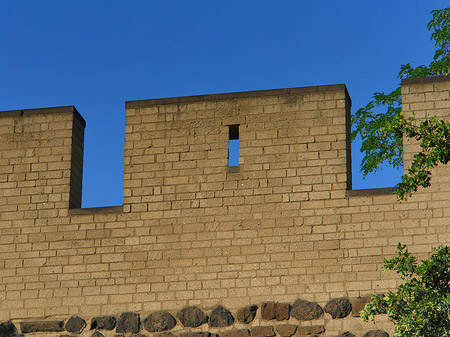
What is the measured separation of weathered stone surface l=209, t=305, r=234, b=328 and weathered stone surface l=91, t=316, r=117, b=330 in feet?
4.39

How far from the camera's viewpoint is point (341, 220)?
1172 centimetres

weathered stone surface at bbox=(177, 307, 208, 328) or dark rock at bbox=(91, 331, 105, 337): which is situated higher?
weathered stone surface at bbox=(177, 307, 208, 328)

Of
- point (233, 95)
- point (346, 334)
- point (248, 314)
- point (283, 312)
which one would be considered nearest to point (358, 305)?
point (346, 334)

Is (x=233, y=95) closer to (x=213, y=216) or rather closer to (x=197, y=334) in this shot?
(x=213, y=216)

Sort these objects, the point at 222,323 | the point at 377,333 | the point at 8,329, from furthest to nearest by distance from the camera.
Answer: the point at 8,329
the point at 222,323
the point at 377,333

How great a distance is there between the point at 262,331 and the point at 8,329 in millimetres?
3483

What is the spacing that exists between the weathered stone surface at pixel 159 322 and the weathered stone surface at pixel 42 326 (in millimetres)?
1214

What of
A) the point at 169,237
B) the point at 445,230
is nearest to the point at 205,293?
the point at 169,237

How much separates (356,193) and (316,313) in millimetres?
1655

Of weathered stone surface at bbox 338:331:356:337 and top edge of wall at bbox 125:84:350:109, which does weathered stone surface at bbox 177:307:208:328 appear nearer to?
weathered stone surface at bbox 338:331:356:337

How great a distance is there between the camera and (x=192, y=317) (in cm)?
1176

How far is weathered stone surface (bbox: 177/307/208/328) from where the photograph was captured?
38.5ft

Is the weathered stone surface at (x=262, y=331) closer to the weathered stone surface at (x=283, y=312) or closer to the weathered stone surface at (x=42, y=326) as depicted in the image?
the weathered stone surface at (x=283, y=312)

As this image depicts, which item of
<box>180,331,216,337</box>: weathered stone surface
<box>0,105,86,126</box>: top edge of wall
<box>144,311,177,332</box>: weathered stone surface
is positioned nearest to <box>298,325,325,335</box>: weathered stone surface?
<box>180,331,216,337</box>: weathered stone surface
